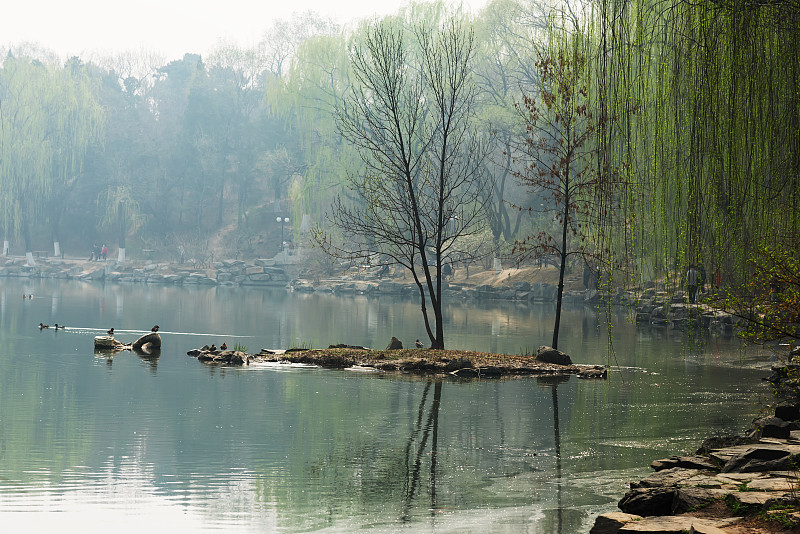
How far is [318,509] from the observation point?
1045 cm

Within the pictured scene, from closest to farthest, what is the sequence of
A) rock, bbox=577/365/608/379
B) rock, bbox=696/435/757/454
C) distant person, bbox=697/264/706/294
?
distant person, bbox=697/264/706/294 < rock, bbox=696/435/757/454 < rock, bbox=577/365/608/379

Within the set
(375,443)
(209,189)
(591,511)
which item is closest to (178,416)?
(375,443)

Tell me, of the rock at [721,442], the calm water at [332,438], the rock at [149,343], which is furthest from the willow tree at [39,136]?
the rock at [721,442]

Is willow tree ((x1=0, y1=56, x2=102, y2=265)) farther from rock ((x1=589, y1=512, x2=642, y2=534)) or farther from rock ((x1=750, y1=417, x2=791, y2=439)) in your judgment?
rock ((x1=589, y1=512, x2=642, y2=534))

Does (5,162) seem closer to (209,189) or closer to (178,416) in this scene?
(209,189)

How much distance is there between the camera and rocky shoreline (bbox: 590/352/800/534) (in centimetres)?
732

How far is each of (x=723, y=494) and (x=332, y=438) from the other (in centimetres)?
743

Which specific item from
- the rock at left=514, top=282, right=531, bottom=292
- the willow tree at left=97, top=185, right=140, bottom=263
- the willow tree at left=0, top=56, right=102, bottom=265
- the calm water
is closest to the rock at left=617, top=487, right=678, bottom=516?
the calm water

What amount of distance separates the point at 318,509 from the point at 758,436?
5.25 meters

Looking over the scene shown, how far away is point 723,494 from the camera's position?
324 inches

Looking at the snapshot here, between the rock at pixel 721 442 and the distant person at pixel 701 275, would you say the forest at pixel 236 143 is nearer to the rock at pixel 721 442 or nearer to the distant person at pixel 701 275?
the rock at pixel 721 442

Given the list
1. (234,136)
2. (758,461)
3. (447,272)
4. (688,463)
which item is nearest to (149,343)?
(688,463)

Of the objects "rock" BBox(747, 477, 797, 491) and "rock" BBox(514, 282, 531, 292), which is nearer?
"rock" BBox(747, 477, 797, 491)

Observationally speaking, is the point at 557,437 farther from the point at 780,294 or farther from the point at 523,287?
the point at 523,287
